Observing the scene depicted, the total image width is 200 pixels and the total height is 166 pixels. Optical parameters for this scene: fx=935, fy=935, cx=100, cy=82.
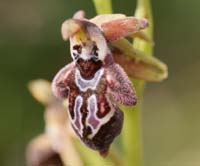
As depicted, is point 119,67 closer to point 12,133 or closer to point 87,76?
point 87,76

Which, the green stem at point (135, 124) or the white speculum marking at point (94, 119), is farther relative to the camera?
the green stem at point (135, 124)

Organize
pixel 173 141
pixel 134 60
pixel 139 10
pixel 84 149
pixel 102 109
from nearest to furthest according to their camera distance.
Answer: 1. pixel 102 109
2. pixel 134 60
3. pixel 139 10
4. pixel 84 149
5. pixel 173 141

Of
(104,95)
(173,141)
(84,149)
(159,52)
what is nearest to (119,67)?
(104,95)

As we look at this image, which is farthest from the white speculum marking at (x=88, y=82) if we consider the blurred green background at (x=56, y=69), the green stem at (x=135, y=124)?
the blurred green background at (x=56, y=69)

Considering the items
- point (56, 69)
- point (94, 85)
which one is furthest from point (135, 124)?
point (56, 69)

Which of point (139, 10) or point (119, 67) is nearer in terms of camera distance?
point (119, 67)

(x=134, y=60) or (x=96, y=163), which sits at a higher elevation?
(x=134, y=60)

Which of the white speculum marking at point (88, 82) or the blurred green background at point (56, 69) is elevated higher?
the white speculum marking at point (88, 82)

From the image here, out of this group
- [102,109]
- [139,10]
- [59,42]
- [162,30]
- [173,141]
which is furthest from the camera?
[162,30]

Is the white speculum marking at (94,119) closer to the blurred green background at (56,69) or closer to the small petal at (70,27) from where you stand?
the small petal at (70,27)
